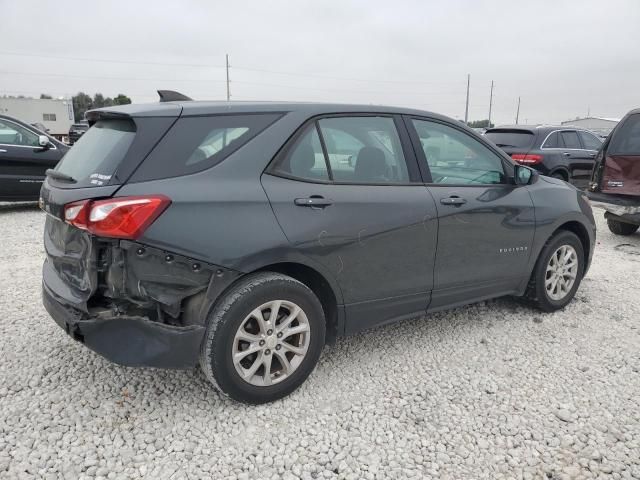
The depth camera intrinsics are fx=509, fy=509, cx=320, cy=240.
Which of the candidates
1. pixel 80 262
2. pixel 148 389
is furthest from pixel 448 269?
pixel 80 262

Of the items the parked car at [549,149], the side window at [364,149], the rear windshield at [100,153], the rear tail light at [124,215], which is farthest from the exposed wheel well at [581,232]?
the parked car at [549,149]

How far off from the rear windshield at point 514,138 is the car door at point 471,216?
6.58 m

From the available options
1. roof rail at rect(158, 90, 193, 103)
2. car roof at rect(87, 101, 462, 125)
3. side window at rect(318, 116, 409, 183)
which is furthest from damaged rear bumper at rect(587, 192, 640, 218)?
roof rail at rect(158, 90, 193, 103)

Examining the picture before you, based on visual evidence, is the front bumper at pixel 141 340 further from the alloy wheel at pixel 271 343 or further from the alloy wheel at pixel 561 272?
the alloy wheel at pixel 561 272

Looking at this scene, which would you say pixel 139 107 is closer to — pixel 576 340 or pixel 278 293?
pixel 278 293

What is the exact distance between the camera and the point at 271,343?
277cm

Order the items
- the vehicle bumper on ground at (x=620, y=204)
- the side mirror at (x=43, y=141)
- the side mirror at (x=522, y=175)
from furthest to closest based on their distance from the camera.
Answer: the side mirror at (x=43, y=141) < the vehicle bumper on ground at (x=620, y=204) < the side mirror at (x=522, y=175)

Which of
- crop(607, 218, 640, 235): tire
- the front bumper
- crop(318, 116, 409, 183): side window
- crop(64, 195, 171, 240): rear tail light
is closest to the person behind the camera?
crop(64, 195, 171, 240): rear tail light

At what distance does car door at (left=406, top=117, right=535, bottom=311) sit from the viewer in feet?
11.4

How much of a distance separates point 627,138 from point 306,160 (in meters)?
6.06

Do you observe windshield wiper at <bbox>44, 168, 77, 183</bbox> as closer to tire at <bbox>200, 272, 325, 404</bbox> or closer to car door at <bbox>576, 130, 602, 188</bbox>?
tire at <bbox>200, 272, 325, 404</bbox>

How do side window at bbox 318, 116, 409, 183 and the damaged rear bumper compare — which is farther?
the damaged rear bumper

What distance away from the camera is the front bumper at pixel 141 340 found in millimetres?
2520

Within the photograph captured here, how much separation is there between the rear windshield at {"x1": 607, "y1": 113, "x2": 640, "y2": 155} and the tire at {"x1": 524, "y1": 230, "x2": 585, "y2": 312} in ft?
11.1
